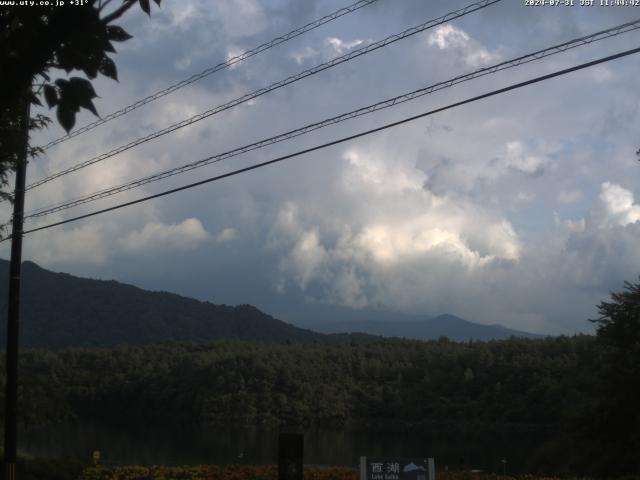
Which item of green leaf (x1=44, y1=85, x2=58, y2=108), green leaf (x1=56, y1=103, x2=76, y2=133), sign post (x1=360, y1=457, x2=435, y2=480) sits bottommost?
sign post (x1=360, y1=457, x2=435, y2=480)

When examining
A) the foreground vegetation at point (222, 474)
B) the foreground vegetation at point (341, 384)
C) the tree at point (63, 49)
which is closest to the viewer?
the tree at point (63, 49)

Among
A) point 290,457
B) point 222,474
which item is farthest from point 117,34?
point 222,474

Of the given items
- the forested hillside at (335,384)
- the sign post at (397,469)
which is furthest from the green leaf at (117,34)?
the forested hillside at (335,384)

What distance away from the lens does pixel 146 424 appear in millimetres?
66500

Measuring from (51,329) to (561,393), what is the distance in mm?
155365

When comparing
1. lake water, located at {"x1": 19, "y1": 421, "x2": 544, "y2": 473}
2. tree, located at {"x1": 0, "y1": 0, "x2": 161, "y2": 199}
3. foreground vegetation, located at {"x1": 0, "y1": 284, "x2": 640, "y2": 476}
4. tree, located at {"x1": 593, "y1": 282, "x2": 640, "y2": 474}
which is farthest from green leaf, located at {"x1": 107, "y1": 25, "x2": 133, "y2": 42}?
foreground vegetation, located at {"x1": 0, "y1": 284, "x2": 640, "y2": 476}

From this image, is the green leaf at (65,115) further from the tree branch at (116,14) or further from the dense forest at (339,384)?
the dense forest at (339,384)

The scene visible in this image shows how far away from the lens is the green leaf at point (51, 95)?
13.8ft

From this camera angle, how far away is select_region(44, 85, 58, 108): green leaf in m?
4.21

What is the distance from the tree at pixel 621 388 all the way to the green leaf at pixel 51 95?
2396cm

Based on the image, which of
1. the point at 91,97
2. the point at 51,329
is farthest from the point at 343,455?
the point at 51,329

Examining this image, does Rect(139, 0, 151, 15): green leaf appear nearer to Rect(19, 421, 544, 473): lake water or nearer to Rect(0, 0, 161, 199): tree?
Rect(0, 0, 161, 199): tree

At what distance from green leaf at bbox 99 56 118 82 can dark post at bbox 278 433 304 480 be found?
205 inches

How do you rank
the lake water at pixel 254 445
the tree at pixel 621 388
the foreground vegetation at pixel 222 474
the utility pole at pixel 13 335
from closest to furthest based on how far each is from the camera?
the utility pole at pixel 13 335 → the foreground vegetation at pixel 222 474 → the tree at pixel 621 388 → the lake water at pixel 254 445
